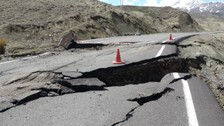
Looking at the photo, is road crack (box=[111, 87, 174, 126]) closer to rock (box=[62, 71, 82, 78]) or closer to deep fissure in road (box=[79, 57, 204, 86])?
deep fissure in road (box=[79, 57, 204, 86])

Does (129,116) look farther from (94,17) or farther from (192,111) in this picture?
(94,17)

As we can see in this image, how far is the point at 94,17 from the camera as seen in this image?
4094 centimetres

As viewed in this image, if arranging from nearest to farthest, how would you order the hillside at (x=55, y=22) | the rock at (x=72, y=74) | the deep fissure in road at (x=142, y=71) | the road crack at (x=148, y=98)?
the road crack at (x=148, y=98), the rock at (x=72, y=74), the deep fissure in road at (x=142, y=71), the hillside at (x=55, y=22)

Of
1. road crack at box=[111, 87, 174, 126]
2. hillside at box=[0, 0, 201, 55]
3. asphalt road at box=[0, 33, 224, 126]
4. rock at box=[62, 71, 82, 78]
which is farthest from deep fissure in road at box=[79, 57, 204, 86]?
hillside at box=[0, 0, 201, 55]

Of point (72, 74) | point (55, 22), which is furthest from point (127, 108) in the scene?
point (55, 22)

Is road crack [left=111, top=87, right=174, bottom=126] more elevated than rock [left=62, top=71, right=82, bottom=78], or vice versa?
rock [left=62, top=71, right=82, bottom=78]

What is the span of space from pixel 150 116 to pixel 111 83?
349 cm

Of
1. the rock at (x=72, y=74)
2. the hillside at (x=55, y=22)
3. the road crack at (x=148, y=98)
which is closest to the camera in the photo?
the road crack at (x=148, y=98)

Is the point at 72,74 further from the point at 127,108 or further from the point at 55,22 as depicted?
the point at 55,22

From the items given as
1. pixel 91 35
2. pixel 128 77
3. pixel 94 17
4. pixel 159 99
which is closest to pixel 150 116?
pixel 159 99

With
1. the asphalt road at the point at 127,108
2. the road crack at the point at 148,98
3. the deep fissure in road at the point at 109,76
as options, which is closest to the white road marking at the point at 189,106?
the asphalt road at the point at 127,108

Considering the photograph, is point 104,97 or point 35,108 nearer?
point 35,108

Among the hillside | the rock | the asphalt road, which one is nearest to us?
the asphalt road

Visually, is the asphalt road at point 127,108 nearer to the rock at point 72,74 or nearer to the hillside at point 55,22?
the rock at point 72,74
